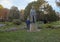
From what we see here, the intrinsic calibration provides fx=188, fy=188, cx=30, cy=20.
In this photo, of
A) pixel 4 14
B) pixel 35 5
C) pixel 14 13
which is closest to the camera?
pixel 4 14

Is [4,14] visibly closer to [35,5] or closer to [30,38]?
[35,5]

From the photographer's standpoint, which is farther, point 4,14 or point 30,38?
point 4,14

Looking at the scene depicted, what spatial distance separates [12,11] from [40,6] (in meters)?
3.01

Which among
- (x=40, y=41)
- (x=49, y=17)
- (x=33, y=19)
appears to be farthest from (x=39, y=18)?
(x=40, y=41)

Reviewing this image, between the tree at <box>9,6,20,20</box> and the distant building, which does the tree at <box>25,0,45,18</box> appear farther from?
the distant building

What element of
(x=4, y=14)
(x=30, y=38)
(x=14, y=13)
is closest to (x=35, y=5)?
(x=14, y=13)

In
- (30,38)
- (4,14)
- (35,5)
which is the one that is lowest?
(30,38)

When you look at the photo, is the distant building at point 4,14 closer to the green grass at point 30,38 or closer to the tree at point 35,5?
the tree at point 35,5

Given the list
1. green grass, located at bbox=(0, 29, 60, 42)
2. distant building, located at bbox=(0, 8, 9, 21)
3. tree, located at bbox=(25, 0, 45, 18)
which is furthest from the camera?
tree, located at bbox=(25, 0, 45, 18)

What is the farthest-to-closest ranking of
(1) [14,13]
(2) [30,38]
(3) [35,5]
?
(3) [35,5]
(1) [14,13]
(2) [30,38]

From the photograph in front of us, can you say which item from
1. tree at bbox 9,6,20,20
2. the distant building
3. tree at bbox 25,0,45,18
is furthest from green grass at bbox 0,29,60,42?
tree at bbox 25,0,45,18

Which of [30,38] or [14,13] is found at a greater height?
[14,13]

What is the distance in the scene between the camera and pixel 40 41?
679 centimetres

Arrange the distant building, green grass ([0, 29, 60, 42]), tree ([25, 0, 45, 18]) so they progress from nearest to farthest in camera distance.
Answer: green grass ([0, 29, 60, 42])
the distant building
tree ([25, 0, 45, 18])
